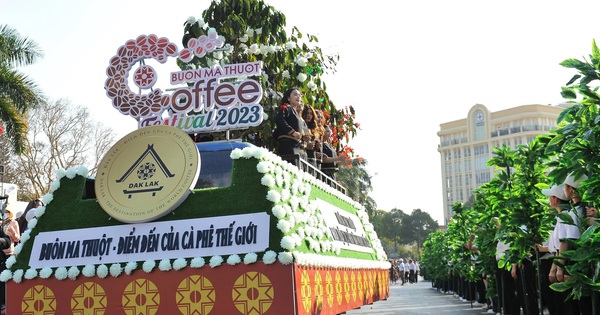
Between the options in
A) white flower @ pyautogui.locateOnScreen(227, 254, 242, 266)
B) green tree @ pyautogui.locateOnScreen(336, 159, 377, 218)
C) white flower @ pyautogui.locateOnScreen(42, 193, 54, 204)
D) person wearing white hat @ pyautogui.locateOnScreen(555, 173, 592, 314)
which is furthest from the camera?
green tree @ pyautogui.locateOnScreen(336, 159, 377, 218)

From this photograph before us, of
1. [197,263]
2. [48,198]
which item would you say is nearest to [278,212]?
[197,263]

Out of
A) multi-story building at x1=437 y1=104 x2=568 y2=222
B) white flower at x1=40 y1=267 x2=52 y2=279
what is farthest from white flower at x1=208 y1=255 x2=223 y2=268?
multi-story building at x1=437 y1=104 x2=568 y2=222

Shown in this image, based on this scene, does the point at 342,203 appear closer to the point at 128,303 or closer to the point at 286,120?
the point at 286,120

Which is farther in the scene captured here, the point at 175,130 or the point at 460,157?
the point at 460,157

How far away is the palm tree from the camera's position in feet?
78.2

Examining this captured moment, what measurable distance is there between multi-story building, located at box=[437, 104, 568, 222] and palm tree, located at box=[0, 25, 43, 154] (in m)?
86.3

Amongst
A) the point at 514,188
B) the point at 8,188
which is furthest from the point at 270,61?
the point at 8,188

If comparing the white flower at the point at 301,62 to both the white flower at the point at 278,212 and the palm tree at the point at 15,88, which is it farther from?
the palm tree at the point at 15,88

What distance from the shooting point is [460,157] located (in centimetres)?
11912

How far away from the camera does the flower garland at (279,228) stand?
5.86 m

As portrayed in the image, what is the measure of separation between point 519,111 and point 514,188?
10334cm

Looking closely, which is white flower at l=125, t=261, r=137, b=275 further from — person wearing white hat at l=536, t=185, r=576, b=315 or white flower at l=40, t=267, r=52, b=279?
person wearing white hat at l=536, t=185, r=576, b=315

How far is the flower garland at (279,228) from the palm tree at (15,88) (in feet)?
61.3

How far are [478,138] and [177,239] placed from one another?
371 feet
